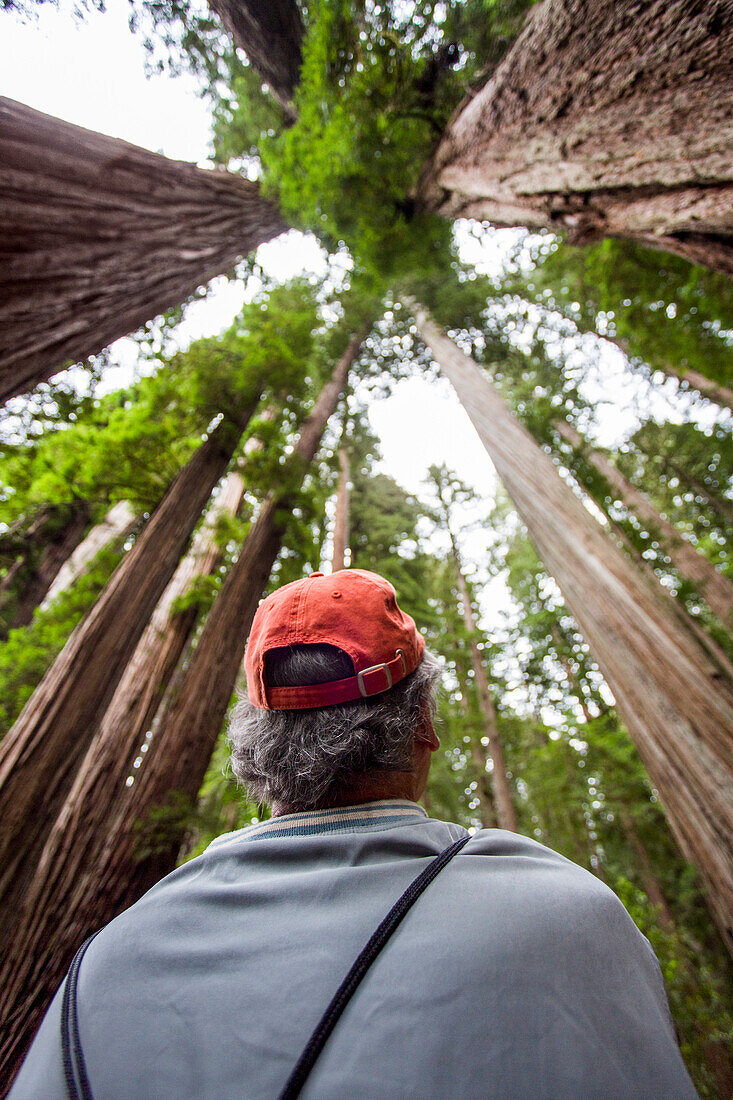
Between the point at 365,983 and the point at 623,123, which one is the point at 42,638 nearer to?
the point at 365,983

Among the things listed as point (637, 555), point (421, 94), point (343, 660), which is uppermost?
point (421, 94)

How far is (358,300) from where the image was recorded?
30.5 feet

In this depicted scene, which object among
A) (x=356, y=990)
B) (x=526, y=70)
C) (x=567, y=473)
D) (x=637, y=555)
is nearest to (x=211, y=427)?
(x=526, y=70)

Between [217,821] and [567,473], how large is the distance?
7076 millimetres

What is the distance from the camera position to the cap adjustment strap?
1.25 m

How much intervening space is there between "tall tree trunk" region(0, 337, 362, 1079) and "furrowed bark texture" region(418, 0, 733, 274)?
3.47 metres

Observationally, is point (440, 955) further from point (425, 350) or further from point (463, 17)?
point (425, 350)

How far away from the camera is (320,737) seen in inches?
47.0

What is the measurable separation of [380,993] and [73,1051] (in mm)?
466

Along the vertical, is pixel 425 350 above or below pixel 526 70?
above

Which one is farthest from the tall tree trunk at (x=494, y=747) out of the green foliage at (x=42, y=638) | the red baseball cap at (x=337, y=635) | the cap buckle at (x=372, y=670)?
the cap buckle at (x=372, y=670)

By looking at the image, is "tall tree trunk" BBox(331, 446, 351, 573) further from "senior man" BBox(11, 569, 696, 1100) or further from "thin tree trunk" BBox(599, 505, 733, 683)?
"senior man" BBox(11, 569, 696, 1100)

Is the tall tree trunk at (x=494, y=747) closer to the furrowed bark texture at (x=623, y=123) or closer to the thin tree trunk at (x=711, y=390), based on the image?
the furrowed bark texture at (x=623, y=123)

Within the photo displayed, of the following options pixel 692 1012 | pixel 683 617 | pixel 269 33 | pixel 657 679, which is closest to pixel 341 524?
pixel 683 617
